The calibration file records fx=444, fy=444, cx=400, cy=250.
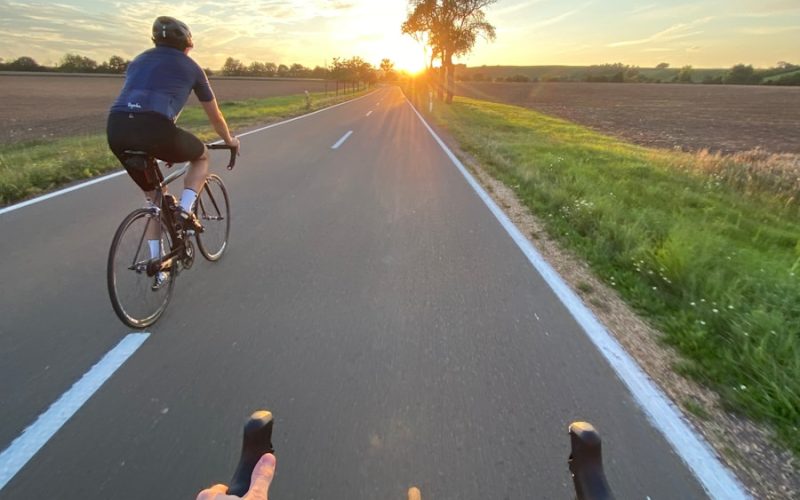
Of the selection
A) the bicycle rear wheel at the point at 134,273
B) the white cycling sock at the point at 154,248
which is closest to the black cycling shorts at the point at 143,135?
the bicycle rear wheel at the point at 134,273

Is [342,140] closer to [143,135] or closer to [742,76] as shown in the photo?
[143,135]

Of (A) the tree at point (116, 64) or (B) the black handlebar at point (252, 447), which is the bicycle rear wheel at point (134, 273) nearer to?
(B) the black handlebar at point (252, 447)

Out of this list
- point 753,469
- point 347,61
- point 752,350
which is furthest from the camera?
point 347,61

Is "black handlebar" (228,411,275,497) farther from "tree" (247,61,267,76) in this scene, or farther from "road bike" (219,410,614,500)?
"tree" (247,61,267,76)

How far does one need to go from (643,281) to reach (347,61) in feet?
207

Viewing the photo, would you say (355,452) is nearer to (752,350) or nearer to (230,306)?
(230,306)

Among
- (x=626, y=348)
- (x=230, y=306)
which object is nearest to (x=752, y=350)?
(x=626, y=348)

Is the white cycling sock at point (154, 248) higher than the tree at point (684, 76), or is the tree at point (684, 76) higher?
the white cycling sock at point (154, 248)

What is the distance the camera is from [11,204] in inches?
250

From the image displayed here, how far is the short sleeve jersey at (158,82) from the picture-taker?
314cm

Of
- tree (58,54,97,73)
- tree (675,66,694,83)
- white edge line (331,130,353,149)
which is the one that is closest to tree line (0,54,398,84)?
tree (58,54,97,73)

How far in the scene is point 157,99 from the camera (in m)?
3.16

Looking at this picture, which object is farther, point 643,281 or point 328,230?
point 328,230

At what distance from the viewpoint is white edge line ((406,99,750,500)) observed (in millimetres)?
2152
